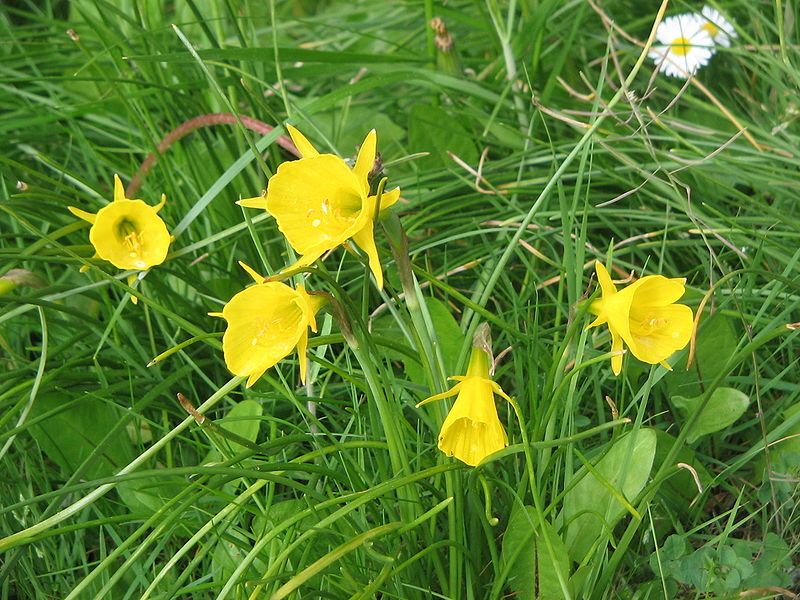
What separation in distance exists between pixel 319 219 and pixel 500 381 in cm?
58

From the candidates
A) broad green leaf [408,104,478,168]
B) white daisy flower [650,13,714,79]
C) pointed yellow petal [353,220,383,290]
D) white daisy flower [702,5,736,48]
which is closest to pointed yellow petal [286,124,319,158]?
pointed yellow petal [353,220,383,290]

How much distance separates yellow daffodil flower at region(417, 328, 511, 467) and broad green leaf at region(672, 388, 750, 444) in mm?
326

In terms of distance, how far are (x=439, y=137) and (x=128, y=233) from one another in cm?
62

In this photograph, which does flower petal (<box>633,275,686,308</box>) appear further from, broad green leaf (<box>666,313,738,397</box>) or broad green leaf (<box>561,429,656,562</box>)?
broad green leaf (<box>666,313,738,397</box>)

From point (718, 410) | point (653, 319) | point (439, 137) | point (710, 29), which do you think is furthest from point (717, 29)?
point (653, 319)

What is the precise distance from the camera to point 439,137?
173 cm

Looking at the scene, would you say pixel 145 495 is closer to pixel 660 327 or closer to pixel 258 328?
pixel 258 328

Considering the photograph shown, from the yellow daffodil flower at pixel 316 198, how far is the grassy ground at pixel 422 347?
0.12 ft

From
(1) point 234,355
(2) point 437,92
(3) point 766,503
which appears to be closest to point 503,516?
(3) point 766,503

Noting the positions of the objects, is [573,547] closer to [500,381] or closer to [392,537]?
[392,537]

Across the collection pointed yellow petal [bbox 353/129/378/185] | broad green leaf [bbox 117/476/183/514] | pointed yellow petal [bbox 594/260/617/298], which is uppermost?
pointed yellow petal [bbox 353/129/378/185]

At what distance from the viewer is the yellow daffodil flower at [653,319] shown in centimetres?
98

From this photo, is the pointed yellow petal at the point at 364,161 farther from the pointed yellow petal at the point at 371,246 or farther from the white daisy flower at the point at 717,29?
the white daisy flower at the point at 717,29

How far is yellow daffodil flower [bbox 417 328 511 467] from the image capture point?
97cm
